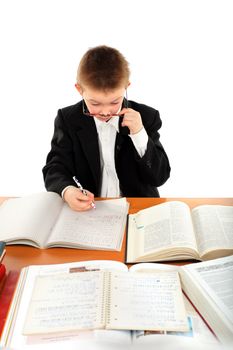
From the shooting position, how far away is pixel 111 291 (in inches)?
34.6

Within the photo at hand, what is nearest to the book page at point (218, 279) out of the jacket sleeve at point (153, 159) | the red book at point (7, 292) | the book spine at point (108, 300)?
the book spine at point (108, 300)

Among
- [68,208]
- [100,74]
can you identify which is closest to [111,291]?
[68,208]

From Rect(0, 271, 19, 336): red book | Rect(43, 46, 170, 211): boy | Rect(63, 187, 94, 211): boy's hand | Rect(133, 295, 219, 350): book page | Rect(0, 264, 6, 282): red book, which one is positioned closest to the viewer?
Rect(133, 295, 219, 350): book page

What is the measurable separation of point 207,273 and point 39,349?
0.43 metres

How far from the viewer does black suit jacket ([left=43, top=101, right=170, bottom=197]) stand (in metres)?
1.57

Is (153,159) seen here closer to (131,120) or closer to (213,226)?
(131,120)

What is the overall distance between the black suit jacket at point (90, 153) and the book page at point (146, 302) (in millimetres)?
669

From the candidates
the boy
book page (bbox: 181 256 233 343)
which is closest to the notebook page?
book page (bbox: 181 256 233 343)

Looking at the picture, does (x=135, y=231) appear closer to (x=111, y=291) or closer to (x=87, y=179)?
(x=111, y=291)

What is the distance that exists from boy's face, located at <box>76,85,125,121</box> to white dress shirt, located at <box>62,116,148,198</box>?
0.48 ft

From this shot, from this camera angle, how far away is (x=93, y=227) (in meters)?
1.19

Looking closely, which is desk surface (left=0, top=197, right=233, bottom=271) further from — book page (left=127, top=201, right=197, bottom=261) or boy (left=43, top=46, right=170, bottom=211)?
boy (left=43, top=46, right=170, bottom=211)

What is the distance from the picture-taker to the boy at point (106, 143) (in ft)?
4.58

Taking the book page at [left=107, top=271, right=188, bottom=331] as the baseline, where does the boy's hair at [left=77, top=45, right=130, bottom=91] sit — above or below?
above
